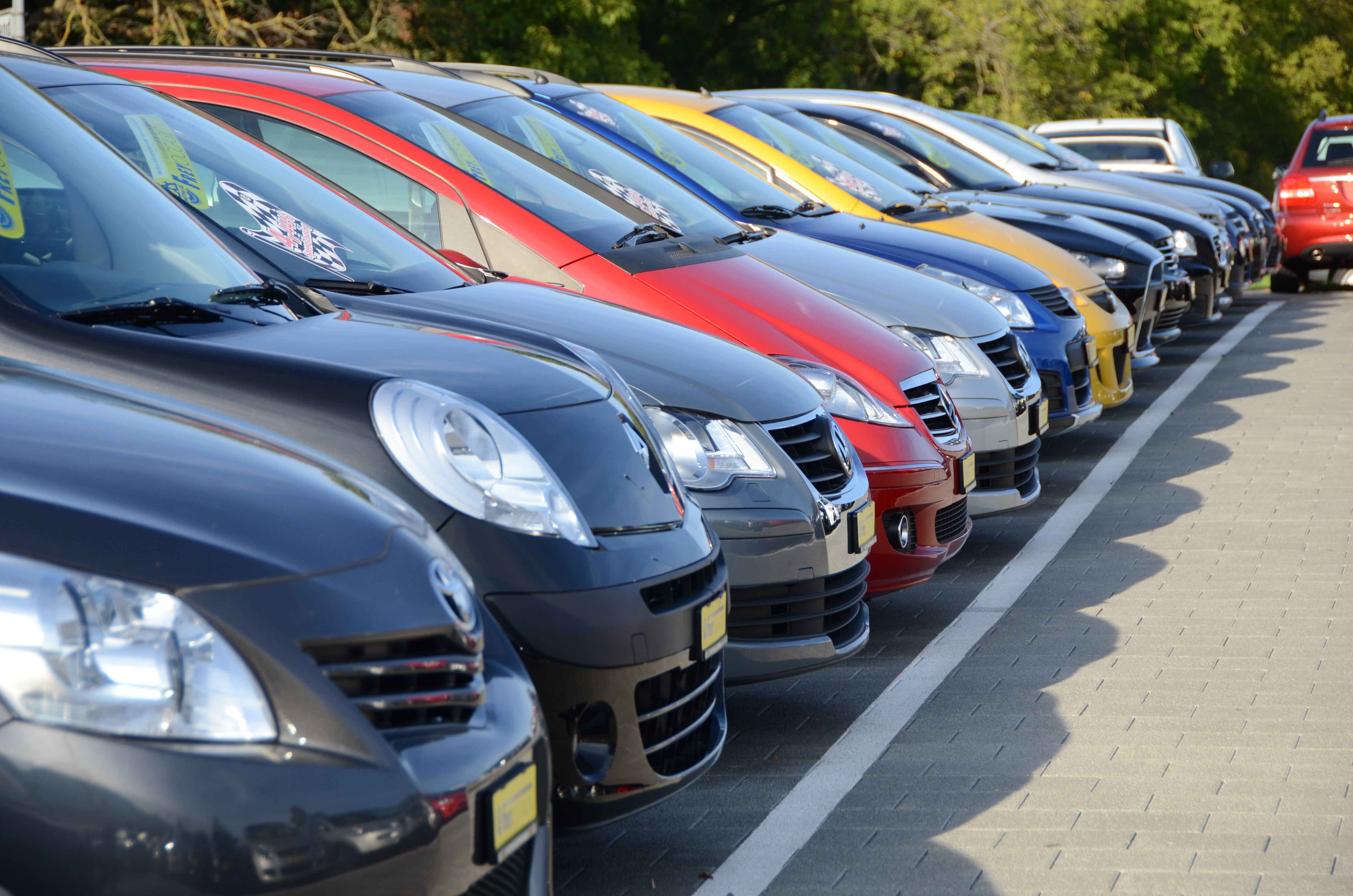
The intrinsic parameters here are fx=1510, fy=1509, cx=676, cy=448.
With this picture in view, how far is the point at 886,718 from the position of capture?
4.52 m

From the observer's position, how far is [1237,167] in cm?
4300

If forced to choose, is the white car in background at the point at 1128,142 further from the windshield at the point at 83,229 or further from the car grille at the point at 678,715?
the car grille at the point at 678,715

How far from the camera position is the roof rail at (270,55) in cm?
621

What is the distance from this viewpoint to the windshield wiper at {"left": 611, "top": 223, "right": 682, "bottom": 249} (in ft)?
17.6

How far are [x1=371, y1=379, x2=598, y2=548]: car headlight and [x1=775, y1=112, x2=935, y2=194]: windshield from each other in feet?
22.0

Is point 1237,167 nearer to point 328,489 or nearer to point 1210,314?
point 1210,314

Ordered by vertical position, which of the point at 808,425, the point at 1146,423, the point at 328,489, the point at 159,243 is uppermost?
the point at 159,243

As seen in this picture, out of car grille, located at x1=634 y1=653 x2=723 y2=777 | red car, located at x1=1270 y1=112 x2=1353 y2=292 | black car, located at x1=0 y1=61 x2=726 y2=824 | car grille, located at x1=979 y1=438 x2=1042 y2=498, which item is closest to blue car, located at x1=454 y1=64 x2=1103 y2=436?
car grille, located at x1=979 y1=438 x2=1042 y2=498

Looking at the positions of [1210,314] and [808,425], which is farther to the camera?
[1210,314]

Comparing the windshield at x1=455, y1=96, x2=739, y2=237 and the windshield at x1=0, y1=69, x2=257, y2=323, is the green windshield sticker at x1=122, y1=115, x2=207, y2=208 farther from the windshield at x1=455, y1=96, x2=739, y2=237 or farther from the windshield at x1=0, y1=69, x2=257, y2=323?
the windshield at x1=455, y1=96, x2=739, y2=237

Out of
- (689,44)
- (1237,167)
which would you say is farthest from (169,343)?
(1237,167)

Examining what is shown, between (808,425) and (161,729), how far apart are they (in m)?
2.73

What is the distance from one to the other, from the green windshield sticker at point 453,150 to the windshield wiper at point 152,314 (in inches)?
78.6

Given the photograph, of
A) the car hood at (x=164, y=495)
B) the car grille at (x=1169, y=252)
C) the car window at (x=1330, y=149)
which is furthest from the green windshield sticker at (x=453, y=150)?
the car window at (x=1330, y=149)
